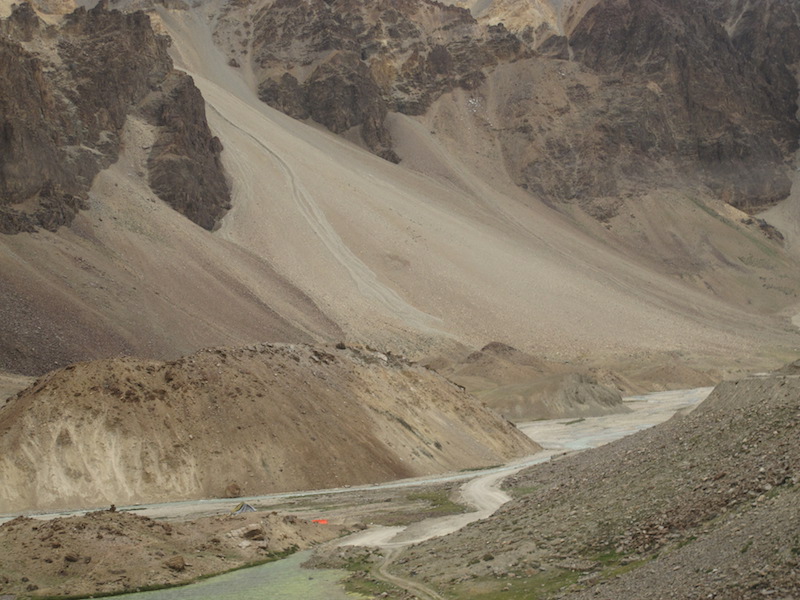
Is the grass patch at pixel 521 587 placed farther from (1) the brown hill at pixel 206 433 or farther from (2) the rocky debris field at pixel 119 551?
(1) the brown hill at pixel 206 433

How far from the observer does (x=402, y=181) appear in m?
131

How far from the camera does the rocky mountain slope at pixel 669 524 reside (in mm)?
13359

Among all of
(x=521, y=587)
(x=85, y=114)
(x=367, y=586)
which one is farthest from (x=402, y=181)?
(x=521, y=587)

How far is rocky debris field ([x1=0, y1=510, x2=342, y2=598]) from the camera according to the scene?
20.0m

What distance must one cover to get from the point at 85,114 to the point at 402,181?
4650 cm

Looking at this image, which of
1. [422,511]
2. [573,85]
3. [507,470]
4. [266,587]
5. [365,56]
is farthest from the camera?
[573,85]

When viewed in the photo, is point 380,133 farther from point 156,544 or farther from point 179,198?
point 156,544

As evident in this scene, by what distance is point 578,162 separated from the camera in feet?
481

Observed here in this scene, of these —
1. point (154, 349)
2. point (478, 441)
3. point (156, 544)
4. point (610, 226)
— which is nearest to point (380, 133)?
point (610, 226)

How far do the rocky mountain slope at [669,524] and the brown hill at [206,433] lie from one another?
1394 cm

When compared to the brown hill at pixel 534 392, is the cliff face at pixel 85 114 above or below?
above

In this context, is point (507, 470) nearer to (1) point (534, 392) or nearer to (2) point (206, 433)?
(2) point (206, 433)

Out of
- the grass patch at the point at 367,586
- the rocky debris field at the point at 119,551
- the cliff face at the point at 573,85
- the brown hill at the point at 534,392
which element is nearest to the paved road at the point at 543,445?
the brown hill at the point at 534,392

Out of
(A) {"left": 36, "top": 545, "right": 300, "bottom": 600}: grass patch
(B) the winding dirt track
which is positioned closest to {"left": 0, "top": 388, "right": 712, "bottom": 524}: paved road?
(B) the winding dirt track
